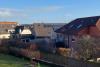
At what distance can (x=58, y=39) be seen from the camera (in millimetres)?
47594

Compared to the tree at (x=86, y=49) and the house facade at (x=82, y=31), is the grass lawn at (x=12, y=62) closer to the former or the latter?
the tree at (x=86, y=49)

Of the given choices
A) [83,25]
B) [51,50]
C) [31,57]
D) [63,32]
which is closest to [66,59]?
[31,57]

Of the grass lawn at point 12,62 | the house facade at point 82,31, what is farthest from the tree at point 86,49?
the house facade at point 82,31

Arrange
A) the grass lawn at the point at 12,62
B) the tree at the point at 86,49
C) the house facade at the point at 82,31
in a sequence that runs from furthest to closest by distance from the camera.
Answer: the house facade at the point at 82,31 < the grass lawn at the point at 12,62 < the tree at the point at 86,49

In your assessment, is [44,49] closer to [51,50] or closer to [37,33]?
[51,50]

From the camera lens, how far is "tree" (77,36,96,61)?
26.9 metres

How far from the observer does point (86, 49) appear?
2716 centimetres

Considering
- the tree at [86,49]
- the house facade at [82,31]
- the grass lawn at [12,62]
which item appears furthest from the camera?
the house facade at [82,31]

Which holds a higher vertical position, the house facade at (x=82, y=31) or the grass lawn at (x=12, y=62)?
the house facade at (x=82, y=31)

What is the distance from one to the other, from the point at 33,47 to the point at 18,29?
116ft

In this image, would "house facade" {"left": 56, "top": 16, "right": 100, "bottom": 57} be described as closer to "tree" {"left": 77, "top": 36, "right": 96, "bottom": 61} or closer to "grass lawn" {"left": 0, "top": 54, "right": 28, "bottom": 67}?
"grass lawn" {"left": 0, "top": 54, "right": 28, "bottom": 67}

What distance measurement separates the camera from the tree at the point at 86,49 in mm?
26938

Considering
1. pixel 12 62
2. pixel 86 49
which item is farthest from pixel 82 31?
pixel 12 62

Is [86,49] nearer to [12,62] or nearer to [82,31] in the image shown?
[12,62]
